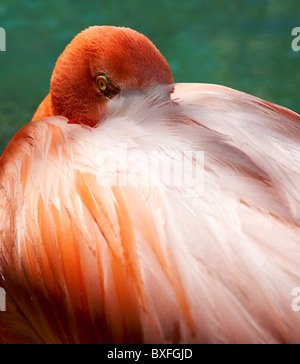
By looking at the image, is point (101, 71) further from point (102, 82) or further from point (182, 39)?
point (182, 39)

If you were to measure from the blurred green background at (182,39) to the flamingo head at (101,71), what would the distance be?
5.74 feet

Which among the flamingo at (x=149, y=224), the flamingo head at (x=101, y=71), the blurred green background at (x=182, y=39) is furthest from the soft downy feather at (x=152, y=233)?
the blurred green background at (x=182, y=39)

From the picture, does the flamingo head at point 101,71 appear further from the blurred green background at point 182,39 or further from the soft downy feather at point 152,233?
the blurred green background at point 182,39

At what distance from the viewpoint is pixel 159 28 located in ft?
12.6

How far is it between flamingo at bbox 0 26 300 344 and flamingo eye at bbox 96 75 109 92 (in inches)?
1.2

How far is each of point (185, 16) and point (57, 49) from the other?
3.24 feet

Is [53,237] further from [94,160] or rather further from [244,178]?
[244,178]

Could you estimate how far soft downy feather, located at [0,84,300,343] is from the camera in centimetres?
103

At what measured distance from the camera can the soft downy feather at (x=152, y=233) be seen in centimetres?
103

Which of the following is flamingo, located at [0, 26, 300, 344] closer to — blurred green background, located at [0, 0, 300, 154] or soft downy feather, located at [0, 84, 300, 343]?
soft downy feather, located at [0, 84, 300, 343]

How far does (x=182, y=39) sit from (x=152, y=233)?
9.56ft

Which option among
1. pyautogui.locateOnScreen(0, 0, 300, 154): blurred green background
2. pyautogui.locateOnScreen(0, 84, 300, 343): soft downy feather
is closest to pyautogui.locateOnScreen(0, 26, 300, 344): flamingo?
pyautogui.locateOnScreen(0, 84, 300, 343): soft downy feather

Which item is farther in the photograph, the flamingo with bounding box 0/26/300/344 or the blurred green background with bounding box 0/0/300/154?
the blurred green background with bounding box 0/0/300/154

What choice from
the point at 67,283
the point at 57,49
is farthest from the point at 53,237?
the point at 57,49
